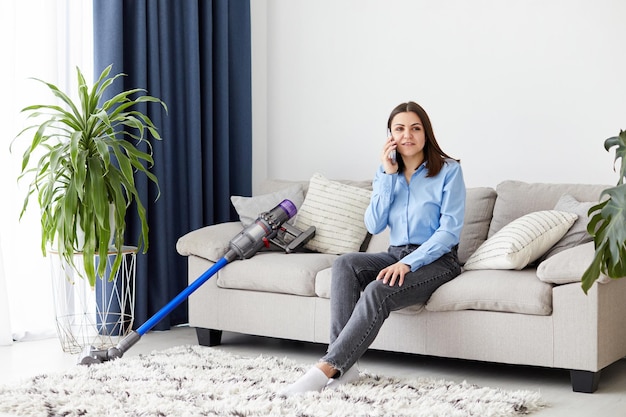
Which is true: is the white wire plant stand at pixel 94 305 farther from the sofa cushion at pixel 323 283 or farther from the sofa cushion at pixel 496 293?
the sofa cushion at pixel 496 293

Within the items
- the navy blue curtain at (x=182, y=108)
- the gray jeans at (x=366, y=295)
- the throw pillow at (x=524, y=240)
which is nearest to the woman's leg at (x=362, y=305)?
the gray jeans at (x=366, y=295)

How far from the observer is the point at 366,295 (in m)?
3.08

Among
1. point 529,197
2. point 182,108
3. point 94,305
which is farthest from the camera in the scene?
point 182,108

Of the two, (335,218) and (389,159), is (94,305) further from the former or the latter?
(389,159)

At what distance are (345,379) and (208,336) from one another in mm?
1139

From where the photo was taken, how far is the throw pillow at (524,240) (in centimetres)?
328

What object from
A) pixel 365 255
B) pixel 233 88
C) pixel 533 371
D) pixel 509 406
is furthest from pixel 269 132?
pixel 509 406

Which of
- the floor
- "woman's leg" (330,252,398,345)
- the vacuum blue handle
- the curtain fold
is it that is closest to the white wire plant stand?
the floor

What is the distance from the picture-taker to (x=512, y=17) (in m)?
4.18

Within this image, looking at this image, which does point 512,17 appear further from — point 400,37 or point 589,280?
point 589,280

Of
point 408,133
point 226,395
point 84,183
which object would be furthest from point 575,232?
point 84,183

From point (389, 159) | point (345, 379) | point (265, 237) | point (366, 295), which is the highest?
point (389, 159)

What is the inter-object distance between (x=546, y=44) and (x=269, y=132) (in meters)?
1.73

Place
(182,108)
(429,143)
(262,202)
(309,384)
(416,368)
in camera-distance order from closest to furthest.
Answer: (309,384) < (429,143) < (416,368) < (262,202) < (182,108)
